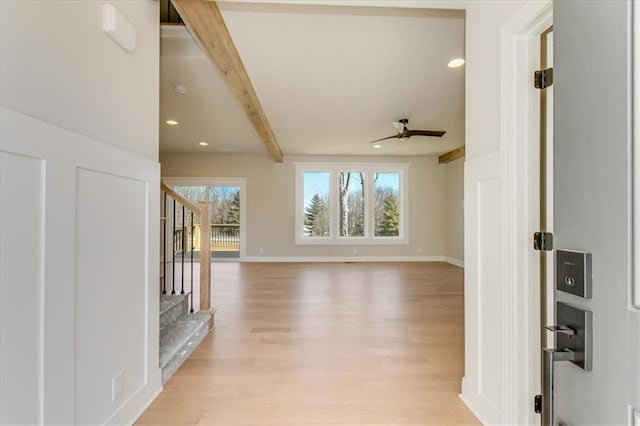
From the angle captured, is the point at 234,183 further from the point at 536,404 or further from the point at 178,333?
the point at 536,404

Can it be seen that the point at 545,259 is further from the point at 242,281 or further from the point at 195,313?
the point at 242,281

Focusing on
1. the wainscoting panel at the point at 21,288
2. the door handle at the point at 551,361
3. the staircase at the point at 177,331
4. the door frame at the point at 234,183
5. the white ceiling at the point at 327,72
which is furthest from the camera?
the door frame at the point at 234,183

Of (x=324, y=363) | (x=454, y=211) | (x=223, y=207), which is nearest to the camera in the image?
(x=324, y=363)

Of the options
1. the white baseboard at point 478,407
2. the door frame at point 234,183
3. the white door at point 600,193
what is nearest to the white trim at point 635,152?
the white door at point 600,193

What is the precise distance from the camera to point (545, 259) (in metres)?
1.40

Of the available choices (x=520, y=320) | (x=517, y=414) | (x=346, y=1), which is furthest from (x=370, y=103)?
(x=517, y=414)

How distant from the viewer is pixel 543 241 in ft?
4.42

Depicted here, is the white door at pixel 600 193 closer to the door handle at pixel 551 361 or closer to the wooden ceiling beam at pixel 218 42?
the door handle at pixel 551 361

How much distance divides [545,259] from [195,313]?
281 centimetres

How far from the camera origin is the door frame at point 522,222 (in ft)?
Answer: 4.52

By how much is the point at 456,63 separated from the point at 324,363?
295 centimetres

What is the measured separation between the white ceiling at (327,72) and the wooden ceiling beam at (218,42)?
0.26ft

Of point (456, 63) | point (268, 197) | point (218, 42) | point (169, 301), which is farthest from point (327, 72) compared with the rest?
point (268, 197)

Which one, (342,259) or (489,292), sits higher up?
(489,292)
